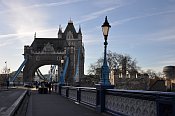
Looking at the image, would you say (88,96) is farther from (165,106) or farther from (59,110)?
(165,106)

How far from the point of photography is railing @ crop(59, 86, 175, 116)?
8.71 m

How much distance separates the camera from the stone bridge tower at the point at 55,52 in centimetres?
15950

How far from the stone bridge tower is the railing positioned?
134945 mm

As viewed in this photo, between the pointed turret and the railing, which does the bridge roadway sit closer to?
the railing

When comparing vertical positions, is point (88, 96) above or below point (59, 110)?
above

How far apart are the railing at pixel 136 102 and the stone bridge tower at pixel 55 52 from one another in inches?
5313

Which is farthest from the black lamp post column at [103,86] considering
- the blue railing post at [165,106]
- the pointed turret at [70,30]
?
the pointed turret at [70,30]

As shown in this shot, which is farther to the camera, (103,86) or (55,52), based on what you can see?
(55,52)

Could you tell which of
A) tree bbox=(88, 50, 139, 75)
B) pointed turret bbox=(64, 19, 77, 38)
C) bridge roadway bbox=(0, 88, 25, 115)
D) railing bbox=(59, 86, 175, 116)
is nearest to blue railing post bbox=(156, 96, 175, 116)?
railing bbox=(59, 86, 175, 116)

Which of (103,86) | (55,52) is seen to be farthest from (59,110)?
(55,52)

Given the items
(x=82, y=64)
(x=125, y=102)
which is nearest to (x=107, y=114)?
(x=125, y=102)

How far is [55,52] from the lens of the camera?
165625mm

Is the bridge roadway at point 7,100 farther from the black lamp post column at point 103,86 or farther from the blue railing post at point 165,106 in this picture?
the blue railing post at point 165,106

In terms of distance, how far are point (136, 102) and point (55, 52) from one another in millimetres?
154490
